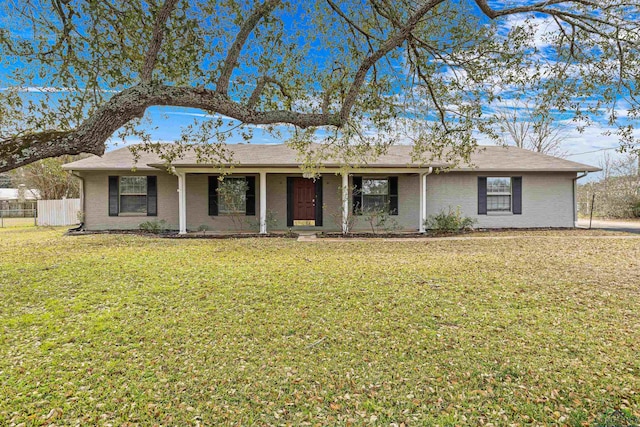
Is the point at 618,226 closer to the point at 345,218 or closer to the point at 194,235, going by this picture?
the point at 345,218

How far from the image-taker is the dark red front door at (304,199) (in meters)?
14.0

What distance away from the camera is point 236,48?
172 inches

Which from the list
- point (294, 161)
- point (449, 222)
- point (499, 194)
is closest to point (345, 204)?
point (294, 161)

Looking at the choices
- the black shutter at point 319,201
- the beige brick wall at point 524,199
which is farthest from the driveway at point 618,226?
the black shutter at point 319,201

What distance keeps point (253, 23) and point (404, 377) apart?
14.1 ft

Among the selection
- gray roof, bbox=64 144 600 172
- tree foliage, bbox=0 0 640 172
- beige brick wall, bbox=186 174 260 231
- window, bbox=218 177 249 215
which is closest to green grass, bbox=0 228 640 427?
tree foliage, bbox=0 0 640 172

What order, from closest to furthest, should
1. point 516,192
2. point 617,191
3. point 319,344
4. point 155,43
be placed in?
1. point 319,344
2. point 155,43
3. point 516,192
4. point 617,191

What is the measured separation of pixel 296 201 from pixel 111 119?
1088 centimetres

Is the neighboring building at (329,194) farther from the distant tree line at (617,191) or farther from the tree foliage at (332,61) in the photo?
the distant tree line at (617,191)

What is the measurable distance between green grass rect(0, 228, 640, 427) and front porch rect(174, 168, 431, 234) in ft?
20.9

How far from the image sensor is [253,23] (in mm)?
4480

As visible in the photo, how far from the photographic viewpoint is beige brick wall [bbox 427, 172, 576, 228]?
14211 millimetres

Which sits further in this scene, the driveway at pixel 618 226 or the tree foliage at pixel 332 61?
the driveway at pixel 618 226

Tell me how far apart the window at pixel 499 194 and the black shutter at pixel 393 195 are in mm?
3736
